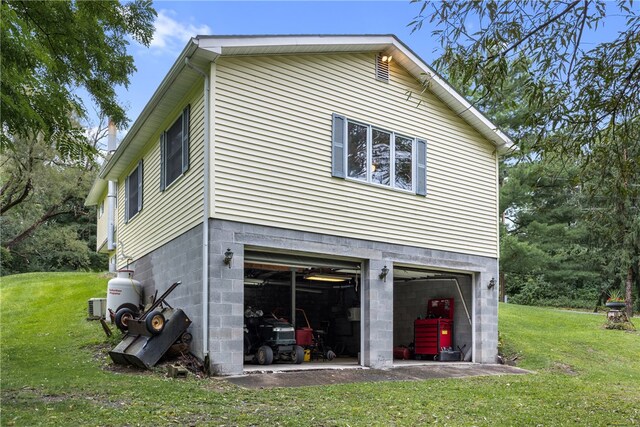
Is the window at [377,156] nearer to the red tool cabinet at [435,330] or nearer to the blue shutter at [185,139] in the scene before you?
the blue shutter at [185,139]

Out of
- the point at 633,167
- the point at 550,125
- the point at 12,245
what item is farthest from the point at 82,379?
the point at 12,245

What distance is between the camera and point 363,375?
10461 mm

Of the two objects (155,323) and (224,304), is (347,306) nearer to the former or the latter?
(224,304)

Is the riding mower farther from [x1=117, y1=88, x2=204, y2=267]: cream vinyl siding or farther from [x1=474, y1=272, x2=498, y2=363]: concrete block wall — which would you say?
[x1=474, y1=272, x2=498, y2=363]: concrete block wall

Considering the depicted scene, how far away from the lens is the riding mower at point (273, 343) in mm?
11445

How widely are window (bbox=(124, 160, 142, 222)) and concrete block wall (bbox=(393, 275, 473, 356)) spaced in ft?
23.7

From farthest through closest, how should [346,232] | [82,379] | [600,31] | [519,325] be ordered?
1. [519,325]
2. [346,232]
3. [82,379]
4. [600,31]

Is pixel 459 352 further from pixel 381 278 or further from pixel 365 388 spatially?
pixel 365 388

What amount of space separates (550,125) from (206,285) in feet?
18.5

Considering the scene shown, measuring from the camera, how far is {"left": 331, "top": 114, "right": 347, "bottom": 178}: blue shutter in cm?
1145

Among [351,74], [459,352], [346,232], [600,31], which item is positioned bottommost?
[459,352]

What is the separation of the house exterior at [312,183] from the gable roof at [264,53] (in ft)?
0.11

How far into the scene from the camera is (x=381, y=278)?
39.3 feet

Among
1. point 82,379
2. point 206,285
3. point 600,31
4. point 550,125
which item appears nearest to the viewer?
point 600,31
